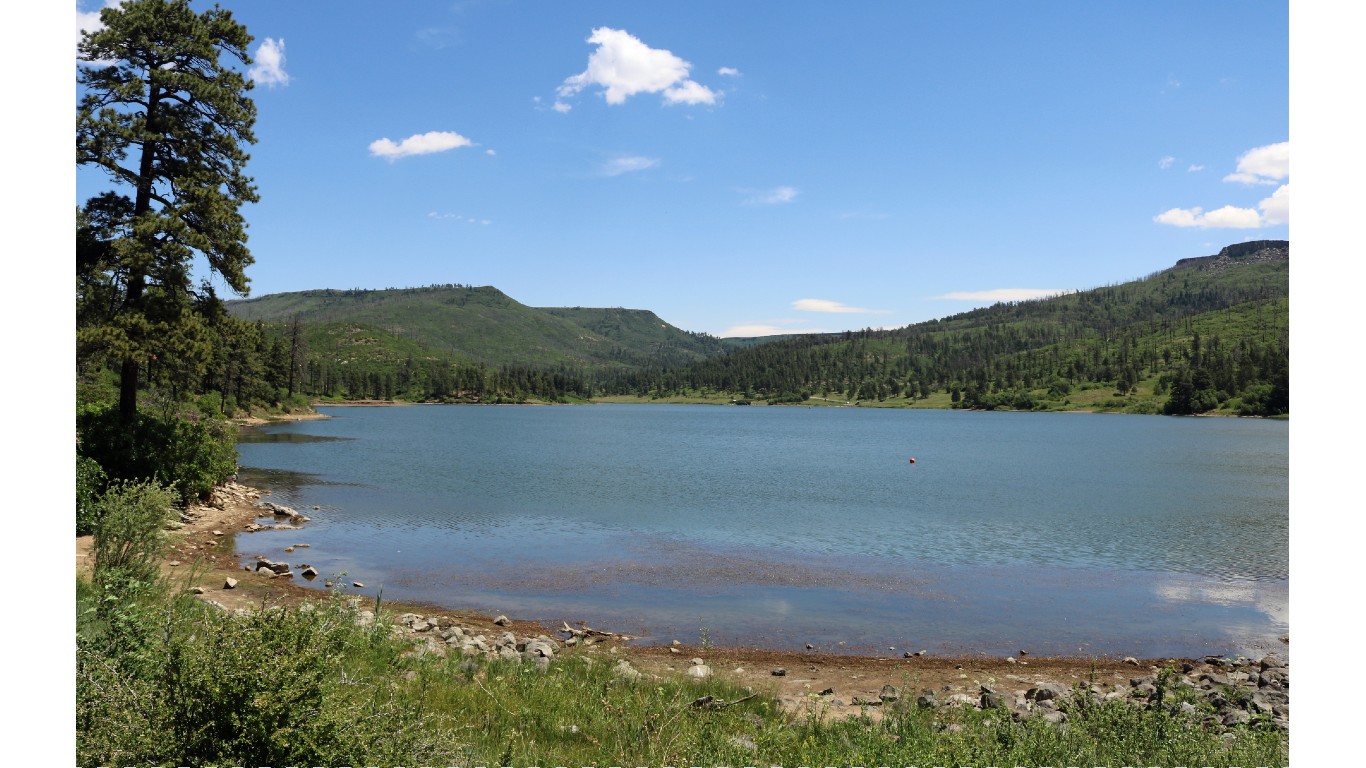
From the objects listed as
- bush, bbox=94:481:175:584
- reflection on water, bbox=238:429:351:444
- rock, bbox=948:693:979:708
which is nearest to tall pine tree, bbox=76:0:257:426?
bush, bbox=94:481:175:584

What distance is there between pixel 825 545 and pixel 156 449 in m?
25.2

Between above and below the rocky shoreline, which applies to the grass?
above

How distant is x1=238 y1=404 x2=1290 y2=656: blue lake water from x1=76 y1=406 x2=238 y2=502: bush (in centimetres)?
422

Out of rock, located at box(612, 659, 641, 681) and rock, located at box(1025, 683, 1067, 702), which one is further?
rock, located at box(1025, 683, 1067, 702)

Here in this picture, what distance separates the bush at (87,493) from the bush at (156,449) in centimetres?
133

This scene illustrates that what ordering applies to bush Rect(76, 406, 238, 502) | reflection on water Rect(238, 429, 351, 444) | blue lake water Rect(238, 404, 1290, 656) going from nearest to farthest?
blue lake water Rect(238, 404, 1290, 656) < bush Rect(76, 406, 238, 502) < reflection on water Rect(238, 429, 351, 444)

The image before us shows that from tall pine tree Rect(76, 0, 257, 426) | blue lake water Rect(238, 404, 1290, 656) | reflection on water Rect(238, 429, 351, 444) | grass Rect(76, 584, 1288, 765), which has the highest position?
tall pine tree Rect(76, 0, 257, 426)

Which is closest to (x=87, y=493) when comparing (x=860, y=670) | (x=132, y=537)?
(x=132, y=537)

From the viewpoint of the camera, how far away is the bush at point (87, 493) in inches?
789

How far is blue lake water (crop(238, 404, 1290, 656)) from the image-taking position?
20.4m

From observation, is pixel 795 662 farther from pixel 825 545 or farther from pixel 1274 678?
pixel 825 545

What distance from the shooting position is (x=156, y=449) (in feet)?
87.1

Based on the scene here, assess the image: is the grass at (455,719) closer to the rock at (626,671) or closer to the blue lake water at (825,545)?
the rock at (626,671)

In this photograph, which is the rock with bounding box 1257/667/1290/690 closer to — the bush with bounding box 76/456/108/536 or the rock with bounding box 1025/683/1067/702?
the rock with bounding box 1025/683/1067/702
